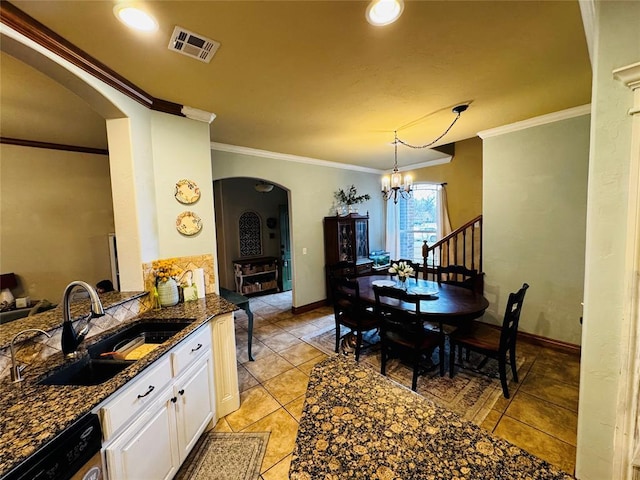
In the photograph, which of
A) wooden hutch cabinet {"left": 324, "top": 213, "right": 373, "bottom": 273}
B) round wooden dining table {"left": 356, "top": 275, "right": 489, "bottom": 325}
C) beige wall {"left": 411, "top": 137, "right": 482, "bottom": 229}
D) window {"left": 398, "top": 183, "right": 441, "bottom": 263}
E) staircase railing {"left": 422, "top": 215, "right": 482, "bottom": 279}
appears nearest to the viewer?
round wooden dining table {"left": 356, "top": 275, "right": 489, "bottom": 325}

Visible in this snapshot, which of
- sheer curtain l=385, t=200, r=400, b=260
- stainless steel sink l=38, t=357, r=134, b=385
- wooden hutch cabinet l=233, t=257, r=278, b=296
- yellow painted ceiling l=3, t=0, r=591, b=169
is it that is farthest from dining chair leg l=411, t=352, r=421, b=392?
wooden hutch cabinet l=233, t=257, r=278, b=296

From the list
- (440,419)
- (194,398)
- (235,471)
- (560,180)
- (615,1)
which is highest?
(615,1)

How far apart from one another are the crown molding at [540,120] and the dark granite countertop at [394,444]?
366 centimetres

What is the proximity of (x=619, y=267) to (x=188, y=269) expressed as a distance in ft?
9.73

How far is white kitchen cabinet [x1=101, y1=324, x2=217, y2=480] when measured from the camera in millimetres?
1226

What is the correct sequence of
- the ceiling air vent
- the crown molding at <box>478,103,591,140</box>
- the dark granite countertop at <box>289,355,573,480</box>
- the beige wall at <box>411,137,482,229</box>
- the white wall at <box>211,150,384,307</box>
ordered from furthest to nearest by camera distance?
the beige wall at <box>411,137,482,229</box> → the white wall at <box>211,150,384,307</box> → the crown molding at <box>478,103,591,140</box> → the ceiling air vent → the dark granite countertop at <box>289,355,573,480</box>

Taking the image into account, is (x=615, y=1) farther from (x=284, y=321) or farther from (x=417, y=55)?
(x=284, y=321)

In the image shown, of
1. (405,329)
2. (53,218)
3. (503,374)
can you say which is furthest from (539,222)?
(53,218)

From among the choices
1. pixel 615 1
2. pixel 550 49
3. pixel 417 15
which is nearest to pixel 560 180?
pixel 550 49

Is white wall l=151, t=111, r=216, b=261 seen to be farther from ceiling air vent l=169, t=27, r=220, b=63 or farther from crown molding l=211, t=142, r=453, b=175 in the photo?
crown molding l=211, t=142, r=453, b=175

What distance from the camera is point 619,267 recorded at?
118cm

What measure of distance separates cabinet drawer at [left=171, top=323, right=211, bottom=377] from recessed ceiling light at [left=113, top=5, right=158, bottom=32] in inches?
75.2

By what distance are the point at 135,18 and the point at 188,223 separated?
1.56 m

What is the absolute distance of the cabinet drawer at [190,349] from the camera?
1.66 m
